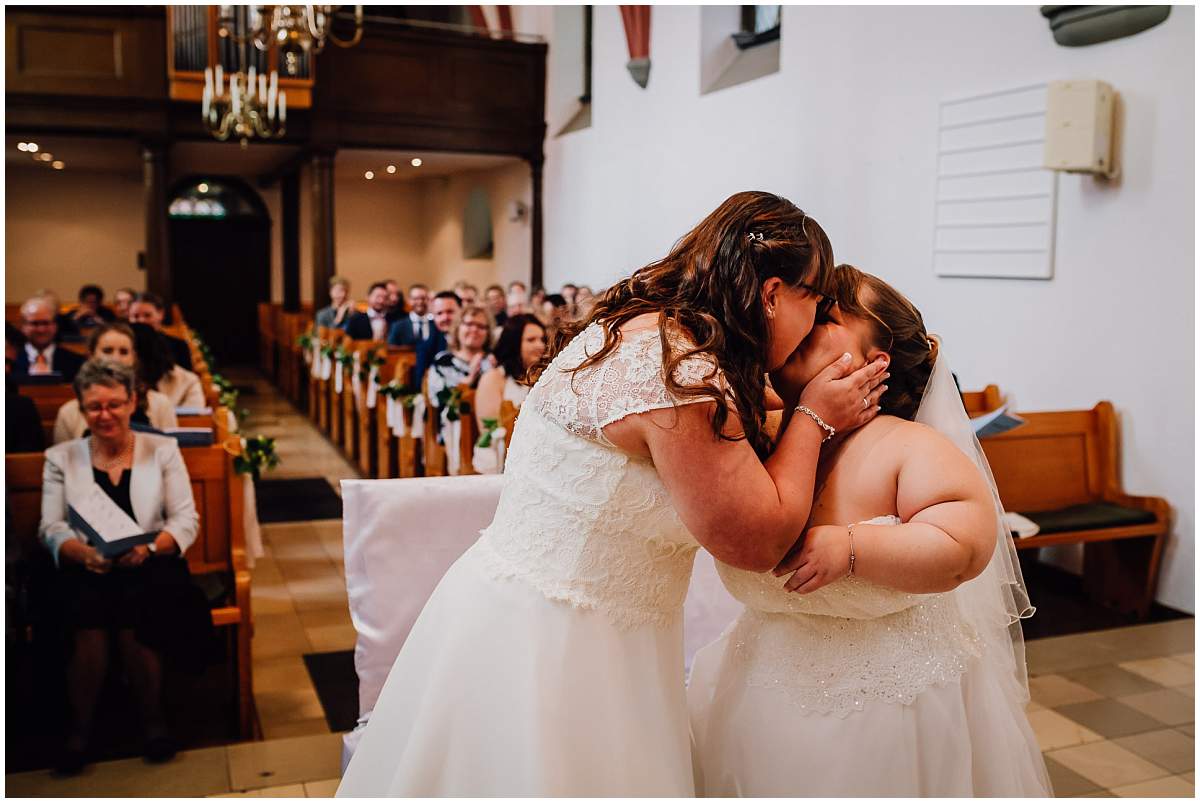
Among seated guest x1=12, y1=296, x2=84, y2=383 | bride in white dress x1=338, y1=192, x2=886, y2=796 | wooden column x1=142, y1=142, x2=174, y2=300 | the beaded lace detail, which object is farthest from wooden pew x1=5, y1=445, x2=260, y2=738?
wooden column x1=142, y1=142, x2=174, y2=300

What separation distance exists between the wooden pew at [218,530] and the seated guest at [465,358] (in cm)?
252

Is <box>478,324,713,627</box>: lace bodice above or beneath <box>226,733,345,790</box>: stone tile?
above

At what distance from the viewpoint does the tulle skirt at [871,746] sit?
1.88 m

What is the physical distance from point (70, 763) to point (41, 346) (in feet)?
16.5

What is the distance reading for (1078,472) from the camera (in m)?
5.69

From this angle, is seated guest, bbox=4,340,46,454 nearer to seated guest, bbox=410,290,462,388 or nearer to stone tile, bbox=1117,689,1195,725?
seated guest, bbox=410,290,462,388

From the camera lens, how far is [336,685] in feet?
14.1

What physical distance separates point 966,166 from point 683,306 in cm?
574

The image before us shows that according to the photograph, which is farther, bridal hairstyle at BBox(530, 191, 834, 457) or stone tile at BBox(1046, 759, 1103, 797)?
stone tile at BBox(1046, 759, 1103, 797)

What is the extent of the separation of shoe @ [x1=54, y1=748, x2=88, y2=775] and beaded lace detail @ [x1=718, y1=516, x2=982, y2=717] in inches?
95.2

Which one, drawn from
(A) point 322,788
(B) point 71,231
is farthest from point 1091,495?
Answer: (B) point 71,231

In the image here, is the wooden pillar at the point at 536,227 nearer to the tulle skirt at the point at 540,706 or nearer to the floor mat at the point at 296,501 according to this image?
the floor mat at the point at 296,501

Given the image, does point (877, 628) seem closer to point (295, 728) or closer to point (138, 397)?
point (295, 728)

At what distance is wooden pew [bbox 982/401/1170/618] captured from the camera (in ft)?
17.7
